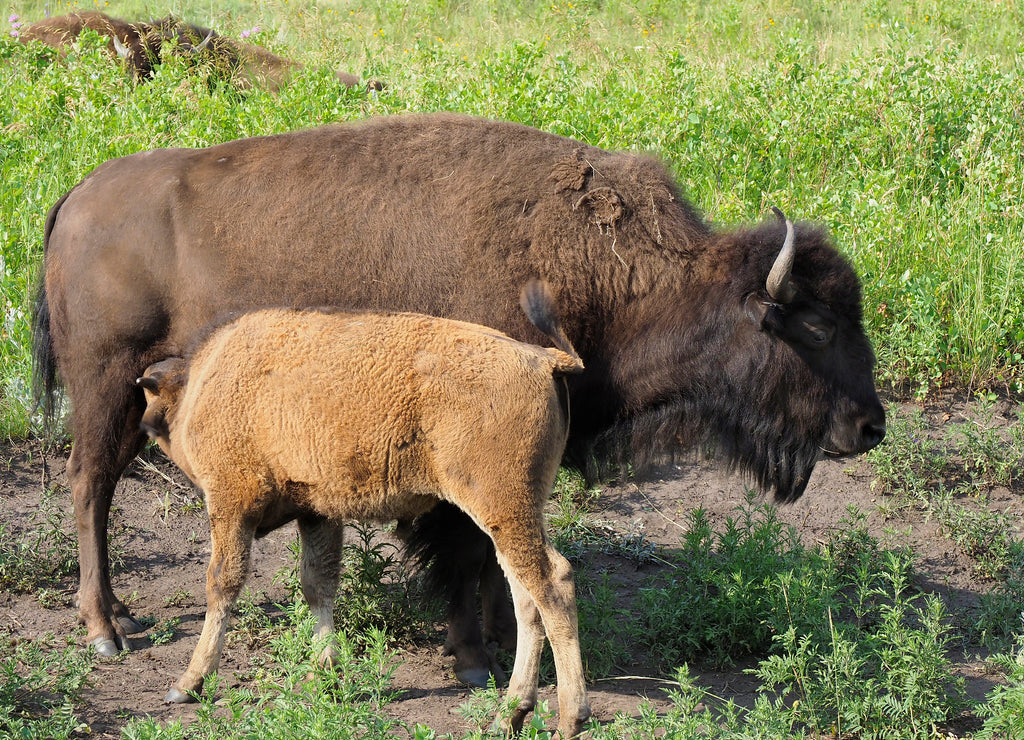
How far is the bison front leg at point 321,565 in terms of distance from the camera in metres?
4.52

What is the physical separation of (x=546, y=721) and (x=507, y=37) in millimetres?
9697

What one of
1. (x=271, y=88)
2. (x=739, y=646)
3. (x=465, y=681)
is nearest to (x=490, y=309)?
(x=465, y=681)

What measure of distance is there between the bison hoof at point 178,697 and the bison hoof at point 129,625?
2.71ft

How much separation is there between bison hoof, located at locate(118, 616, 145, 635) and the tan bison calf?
842 millimetres

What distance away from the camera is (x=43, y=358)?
5449 millimetres

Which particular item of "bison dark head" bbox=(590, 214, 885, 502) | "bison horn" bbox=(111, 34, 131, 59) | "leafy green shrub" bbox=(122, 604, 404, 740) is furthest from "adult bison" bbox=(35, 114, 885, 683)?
"bison horn" bbox=(111, 34, 131, 59)

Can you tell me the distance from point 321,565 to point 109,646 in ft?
3.63

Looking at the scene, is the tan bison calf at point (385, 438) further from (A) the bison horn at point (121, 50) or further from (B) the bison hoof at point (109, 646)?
(A) the bison horn at point (121, 50)

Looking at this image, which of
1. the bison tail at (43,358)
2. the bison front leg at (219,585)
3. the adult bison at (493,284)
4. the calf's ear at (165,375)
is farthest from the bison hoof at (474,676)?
the bison tail at (43,358)

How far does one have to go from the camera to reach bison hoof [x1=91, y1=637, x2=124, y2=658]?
479 cm

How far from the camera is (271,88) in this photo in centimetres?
1009

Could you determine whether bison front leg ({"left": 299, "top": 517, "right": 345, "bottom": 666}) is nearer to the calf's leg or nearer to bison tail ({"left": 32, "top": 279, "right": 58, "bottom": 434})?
the calf's leg

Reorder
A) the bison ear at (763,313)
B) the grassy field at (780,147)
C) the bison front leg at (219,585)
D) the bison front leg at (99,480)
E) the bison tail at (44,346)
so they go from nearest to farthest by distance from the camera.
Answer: the bison front leg at (219,585), the bison ear at (763,313), the bison front leg at (99,480), the bison tail at (44,346), the grassy field at (780,147)

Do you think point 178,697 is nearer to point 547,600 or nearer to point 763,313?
point 547,600
